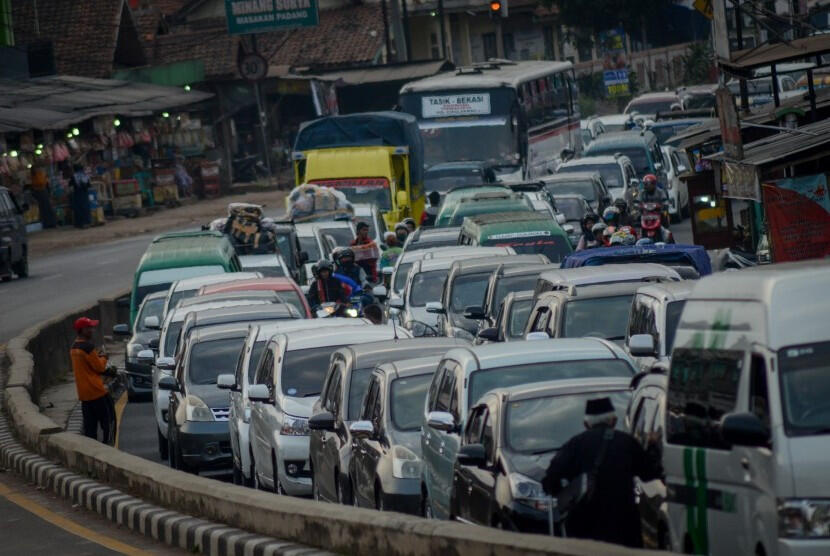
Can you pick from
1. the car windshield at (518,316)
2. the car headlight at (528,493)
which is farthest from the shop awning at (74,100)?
the car headlight at (528,493)

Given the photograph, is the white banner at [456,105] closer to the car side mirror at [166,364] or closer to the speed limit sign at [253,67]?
the speed limit sign at [253,67]

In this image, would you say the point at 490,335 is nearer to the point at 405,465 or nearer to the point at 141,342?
the point at 405,465

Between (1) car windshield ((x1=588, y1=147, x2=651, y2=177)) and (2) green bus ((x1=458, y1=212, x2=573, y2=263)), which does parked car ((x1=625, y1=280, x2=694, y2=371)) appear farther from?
(1) car windshield ((x1=588, y1=147, x2=651, y2=177))

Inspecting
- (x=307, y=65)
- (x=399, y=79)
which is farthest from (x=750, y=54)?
(x=307, y=65)

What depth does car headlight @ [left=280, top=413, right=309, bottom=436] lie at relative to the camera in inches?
633

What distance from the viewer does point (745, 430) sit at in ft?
27.9

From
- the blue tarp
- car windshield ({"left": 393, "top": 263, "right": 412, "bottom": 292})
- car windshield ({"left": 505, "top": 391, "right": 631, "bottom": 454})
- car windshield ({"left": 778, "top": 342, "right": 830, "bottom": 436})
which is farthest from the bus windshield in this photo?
car windshield ({"left": 778, "top": 342, "right": 830, "bottom": 436})

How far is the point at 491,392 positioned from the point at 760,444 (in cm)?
340

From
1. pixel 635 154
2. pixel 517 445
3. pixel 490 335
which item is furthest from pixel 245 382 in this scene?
pixel 635 154

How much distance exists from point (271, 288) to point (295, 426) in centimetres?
862

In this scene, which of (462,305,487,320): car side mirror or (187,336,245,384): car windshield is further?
(462,305,487,320): car side mirror

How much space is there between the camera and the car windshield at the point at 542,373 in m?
12.7

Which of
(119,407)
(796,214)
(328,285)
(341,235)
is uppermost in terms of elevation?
(796,214)

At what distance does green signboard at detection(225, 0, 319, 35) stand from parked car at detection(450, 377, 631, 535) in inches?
2060
